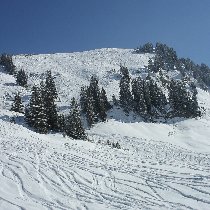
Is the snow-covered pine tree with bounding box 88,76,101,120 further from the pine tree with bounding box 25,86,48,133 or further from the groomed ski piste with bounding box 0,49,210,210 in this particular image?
the groomed ski piste with bounding box 0,49,210,210

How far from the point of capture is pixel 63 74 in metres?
140

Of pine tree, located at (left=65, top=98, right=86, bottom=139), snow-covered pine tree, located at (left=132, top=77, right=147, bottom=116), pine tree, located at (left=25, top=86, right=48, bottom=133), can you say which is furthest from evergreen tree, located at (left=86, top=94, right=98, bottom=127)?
pine tree, located at (left=25, top=86, right=48, bottom=133)

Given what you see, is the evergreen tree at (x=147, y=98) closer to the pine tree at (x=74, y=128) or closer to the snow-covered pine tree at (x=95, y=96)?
the snow-covered pine tree at (x=95, y=96)

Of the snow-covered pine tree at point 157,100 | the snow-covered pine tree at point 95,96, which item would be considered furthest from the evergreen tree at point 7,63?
the snow-covered pine tree at point 157,100

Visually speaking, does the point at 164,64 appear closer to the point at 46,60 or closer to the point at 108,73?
the point at 108,73

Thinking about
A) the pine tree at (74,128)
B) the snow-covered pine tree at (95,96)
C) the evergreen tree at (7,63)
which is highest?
the evergreen tree at (7,63)

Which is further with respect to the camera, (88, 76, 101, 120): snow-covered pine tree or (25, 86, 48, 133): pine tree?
(88, 76, 101, 120): snow-covered pine tree

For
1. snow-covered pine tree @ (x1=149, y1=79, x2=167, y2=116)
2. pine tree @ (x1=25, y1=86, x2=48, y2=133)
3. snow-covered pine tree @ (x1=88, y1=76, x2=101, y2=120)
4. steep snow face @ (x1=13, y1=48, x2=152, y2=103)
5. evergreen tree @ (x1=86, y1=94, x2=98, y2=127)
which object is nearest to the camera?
pine tree @ (x1=25, y1=86, x2=48, y2=133)

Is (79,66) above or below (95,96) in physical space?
above

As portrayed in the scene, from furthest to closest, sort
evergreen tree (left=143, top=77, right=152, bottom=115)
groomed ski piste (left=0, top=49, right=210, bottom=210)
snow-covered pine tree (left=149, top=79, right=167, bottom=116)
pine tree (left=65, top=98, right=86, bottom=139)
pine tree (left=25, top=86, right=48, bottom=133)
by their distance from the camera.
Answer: snow-covered pine tree (left=149, top=79, right=167, bottom=116)
evergreen tree (left=143, top=77, right=152, bottom=115)
pine tree (left=65, top=98, right=86, bottom=139)
pine tree (left=25, top=86, right=48, bottom=133)
groomed ski piste (left=0, top=49, right=210, bottom=210)

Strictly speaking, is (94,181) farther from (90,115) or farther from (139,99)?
(139,99)

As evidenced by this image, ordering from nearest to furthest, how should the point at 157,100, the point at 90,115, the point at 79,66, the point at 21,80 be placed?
the point at 90,115 < the point at 157,100 < the point at 21,80 < the point at 79,66

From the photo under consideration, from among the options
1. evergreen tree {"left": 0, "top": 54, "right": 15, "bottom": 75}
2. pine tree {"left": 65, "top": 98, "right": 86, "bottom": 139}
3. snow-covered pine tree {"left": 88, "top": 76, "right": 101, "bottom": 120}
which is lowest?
pine tree {"left": 65, "top": 98, "right": 86, "bottom": 139}

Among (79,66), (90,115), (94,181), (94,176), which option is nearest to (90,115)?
(90,115)
